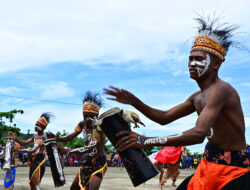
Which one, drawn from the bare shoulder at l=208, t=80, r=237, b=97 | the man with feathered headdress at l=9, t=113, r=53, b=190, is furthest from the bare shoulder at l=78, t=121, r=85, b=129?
the bare shoulder at l=208, t=80, r=237, b=97

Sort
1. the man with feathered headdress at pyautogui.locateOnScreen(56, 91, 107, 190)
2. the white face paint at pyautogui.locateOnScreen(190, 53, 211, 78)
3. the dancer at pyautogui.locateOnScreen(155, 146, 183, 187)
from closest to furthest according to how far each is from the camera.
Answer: the white face paint at pyautogui.locateOnScreen(190, 53, 211, 78)
the man with feathered headdress at pyautogui.locateOnScreen(56, 91, 107, 190)
the dancer at pyautogui.locateOnScreen(155, 146, 183, 187)

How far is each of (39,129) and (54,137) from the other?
244 centimetres

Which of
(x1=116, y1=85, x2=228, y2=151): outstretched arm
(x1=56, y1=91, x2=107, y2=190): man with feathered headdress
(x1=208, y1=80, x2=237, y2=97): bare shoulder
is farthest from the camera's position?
(x1=56, y1=91, x2=107, y2=190): man with feathered headdress

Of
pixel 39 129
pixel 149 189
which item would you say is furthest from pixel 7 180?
pixel 149 189

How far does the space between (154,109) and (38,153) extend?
612 centimetres

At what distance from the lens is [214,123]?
3273 mm

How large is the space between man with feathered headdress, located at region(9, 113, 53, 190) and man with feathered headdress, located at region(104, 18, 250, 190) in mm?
6030

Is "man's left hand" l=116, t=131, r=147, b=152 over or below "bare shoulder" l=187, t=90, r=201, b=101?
below

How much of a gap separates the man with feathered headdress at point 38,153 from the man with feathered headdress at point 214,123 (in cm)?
603

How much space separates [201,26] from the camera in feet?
12.3

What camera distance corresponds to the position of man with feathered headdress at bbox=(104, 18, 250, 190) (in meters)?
2.92

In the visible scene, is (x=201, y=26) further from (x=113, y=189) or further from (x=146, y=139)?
(x=113, y=189)

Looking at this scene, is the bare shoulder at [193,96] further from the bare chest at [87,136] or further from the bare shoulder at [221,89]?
the bare chest at [87,136]

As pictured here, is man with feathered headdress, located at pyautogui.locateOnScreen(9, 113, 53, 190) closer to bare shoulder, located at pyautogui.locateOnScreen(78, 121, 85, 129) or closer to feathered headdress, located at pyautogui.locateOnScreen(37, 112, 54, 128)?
feathered headdress, located at pyautogui.locateOnScreen(37, 112, 54, 128)
